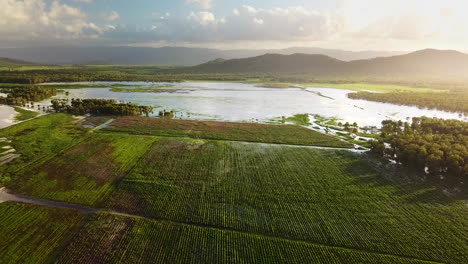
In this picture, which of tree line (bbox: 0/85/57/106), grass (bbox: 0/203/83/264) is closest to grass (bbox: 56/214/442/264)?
grass (bbox: 0/203/83/264)

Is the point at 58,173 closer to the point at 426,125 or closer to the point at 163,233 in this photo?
the point at 163,233

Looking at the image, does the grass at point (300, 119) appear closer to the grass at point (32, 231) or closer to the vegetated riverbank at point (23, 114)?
the grass at point (32, 231)

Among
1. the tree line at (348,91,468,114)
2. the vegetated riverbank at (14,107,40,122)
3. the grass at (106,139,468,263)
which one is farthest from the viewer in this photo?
the tree line at (348,91,468,114)

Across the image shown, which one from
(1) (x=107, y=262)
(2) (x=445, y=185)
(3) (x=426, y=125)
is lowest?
(1) (x=107, y=262)

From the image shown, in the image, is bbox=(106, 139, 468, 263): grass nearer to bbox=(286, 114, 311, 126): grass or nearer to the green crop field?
the green crop field

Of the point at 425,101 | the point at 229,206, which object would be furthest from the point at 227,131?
the point at 425,101

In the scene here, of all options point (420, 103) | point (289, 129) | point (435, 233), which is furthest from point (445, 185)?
point (420, 103)
